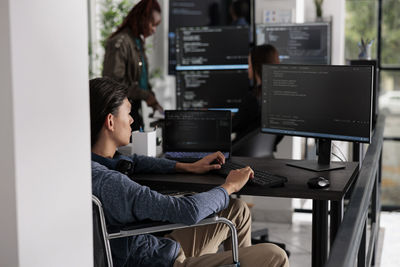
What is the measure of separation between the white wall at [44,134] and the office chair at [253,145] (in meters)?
2.45

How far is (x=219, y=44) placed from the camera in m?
4.48

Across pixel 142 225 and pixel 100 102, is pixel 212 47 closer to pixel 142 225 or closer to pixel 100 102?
pixel 100 102

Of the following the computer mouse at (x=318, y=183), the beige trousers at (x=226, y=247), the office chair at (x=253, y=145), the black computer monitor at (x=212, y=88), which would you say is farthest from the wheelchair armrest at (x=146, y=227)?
the black computer monitor at (x=212, y=88)

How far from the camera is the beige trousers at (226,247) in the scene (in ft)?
6.64

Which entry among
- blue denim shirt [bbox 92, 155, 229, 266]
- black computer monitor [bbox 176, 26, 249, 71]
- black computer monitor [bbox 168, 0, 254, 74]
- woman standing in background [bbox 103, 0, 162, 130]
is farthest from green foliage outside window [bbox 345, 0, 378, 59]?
blue denim shirt [bbox 92, 155, 229, 266]

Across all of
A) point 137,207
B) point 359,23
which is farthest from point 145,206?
point 359,23

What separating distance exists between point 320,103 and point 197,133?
59 centimetres

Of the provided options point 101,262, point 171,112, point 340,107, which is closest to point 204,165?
point 171,112

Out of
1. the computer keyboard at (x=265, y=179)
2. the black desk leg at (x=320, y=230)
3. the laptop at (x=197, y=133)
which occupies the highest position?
the laptop at (x=197, y=133)

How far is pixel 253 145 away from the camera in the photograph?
12.2 feet

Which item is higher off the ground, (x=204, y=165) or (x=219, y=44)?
(x=219, y=44)

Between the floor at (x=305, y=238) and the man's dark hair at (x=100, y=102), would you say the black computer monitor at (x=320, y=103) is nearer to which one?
the man's dark hair at (x=100, y=102)

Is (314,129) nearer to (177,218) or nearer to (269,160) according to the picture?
(269,160)

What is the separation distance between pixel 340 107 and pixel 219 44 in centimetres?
197
